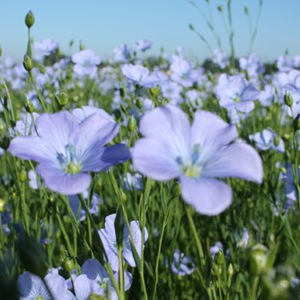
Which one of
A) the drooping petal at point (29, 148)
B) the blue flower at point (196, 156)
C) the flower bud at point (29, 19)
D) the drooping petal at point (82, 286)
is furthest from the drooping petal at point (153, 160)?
the flower bud at point (29, 19)

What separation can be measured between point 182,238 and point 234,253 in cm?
41

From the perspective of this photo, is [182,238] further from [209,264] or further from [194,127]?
[194,127]

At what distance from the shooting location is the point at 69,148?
917 millimetres

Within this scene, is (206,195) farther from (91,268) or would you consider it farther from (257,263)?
(91,268)

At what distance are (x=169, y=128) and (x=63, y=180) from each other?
273 millimetres

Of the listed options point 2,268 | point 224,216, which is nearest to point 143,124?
point 2,268

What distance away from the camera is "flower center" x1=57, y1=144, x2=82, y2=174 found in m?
0.86

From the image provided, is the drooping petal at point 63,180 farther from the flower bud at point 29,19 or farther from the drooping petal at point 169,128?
the flower bud at point 29,19

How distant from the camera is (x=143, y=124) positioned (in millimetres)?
764

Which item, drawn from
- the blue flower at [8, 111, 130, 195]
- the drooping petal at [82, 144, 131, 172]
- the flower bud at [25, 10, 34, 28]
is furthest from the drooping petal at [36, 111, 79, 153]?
the flower bud at [25, 10, 34, 28]

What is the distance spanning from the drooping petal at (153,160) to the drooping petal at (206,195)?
40 millimetres

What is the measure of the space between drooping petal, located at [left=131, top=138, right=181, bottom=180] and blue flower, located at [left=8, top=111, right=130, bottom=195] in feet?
0.15

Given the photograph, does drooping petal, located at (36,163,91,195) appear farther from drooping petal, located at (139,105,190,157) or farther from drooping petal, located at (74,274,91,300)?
drooping petal, located at (74,274,91,300)

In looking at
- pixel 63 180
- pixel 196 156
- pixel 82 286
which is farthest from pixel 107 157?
pixel 82 286
